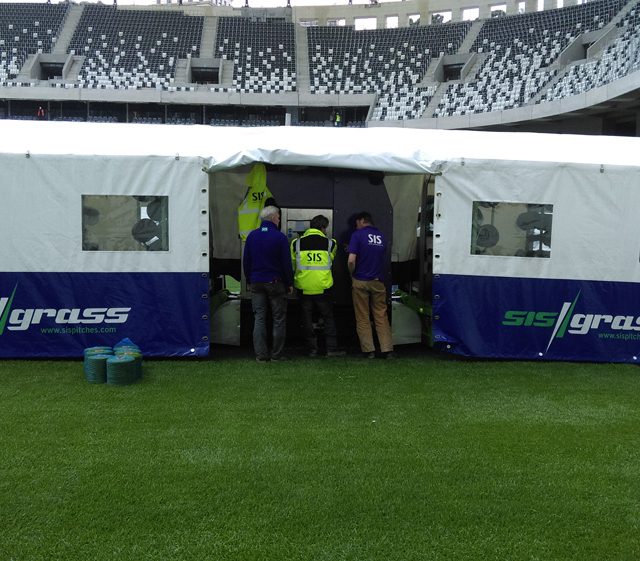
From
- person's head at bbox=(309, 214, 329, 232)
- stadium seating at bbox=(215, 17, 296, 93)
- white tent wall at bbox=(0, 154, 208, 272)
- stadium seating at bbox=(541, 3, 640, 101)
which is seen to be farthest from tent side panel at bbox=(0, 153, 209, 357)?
stadium seating at bbox=(215, 17, 296, 93)

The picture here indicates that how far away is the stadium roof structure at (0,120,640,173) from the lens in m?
7.40

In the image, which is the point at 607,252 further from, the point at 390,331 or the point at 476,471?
the point at 476,471

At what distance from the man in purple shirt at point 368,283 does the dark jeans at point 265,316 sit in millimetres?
897

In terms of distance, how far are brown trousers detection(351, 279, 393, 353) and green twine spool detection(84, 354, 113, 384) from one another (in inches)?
115

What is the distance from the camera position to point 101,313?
745 cm

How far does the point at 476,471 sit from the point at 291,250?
4117mm

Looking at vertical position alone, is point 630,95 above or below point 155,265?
above

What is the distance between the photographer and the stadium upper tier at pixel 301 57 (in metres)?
30.4

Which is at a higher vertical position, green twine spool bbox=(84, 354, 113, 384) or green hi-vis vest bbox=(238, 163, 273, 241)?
green hi-vis vest bbox=(238, 163, 273, 241)

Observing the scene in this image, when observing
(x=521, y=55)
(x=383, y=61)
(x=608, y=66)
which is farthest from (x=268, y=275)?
(x=383, y=61)

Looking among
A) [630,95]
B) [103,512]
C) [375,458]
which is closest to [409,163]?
[375,458]

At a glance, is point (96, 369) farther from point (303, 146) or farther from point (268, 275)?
point (303, 146)

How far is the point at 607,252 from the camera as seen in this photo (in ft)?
25.3

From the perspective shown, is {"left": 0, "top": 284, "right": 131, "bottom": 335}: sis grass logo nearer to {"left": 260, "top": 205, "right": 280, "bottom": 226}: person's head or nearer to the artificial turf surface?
the artificial turf surface
